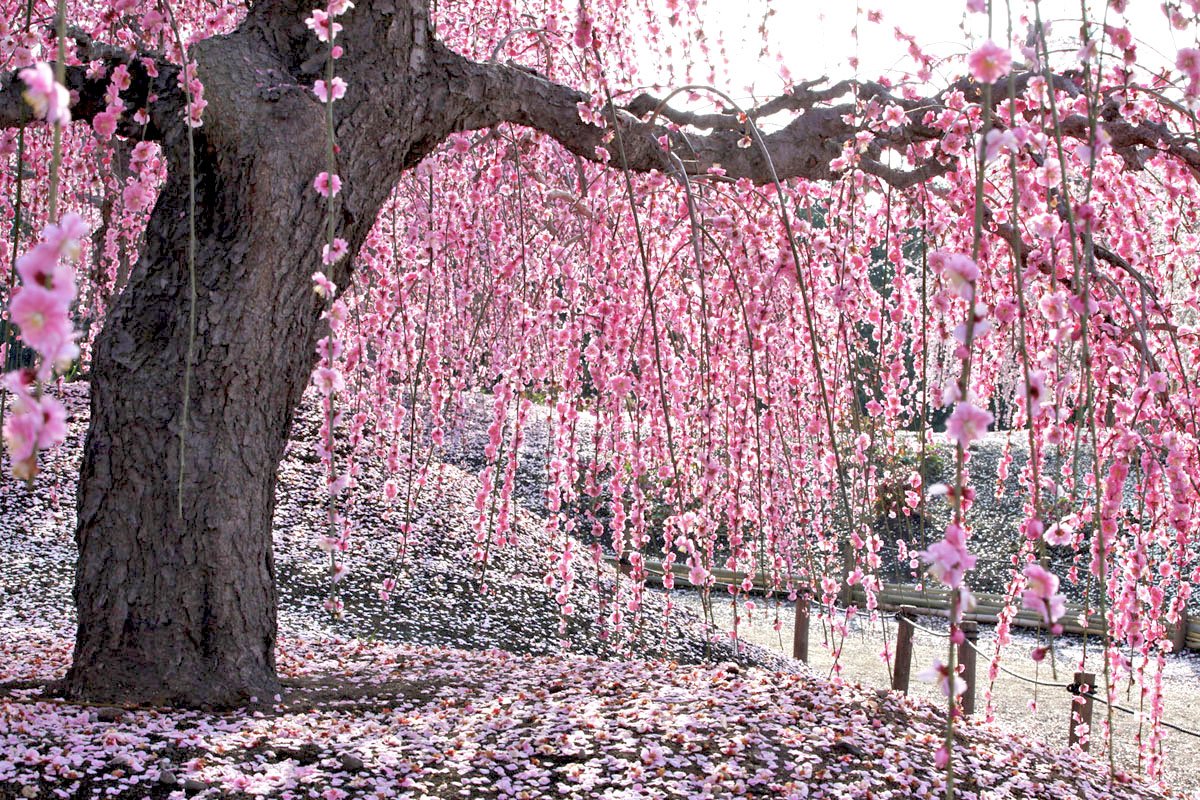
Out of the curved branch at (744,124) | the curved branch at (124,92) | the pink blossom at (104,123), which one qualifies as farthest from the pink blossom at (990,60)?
the curved branch at (124,92)

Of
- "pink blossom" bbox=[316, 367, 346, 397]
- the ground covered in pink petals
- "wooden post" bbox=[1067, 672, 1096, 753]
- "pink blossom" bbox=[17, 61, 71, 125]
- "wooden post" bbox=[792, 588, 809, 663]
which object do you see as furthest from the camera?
"wooden post" bbox=[792, 588, 809, 663]

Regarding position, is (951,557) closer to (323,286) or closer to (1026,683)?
(323,286)

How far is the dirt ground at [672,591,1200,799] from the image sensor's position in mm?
5484

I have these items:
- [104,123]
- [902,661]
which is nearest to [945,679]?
[104,123]

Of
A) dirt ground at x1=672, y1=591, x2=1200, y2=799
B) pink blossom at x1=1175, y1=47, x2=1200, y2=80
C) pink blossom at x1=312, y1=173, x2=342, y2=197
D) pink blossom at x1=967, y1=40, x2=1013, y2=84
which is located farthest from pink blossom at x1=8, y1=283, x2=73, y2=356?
dirt ground at x1=672, y1=591, x2=1200, y2=799

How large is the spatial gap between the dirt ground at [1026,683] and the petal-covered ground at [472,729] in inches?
38.8

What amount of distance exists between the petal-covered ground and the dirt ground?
985mm

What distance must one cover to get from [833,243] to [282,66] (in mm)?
1790

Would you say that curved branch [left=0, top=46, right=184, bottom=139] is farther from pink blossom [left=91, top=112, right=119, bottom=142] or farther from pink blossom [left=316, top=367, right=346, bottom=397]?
pink blossom [left=316, top=367, right=346, bottom=397]

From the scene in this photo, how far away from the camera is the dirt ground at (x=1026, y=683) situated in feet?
18.0

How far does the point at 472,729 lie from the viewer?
3.13 metres

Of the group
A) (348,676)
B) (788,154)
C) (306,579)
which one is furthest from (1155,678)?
(306,579)

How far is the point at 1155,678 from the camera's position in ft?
11.0

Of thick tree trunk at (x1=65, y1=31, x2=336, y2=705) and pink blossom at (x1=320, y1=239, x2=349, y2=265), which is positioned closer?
pink blossom at (x1=320, y1=239, x2=349, y2=265)
